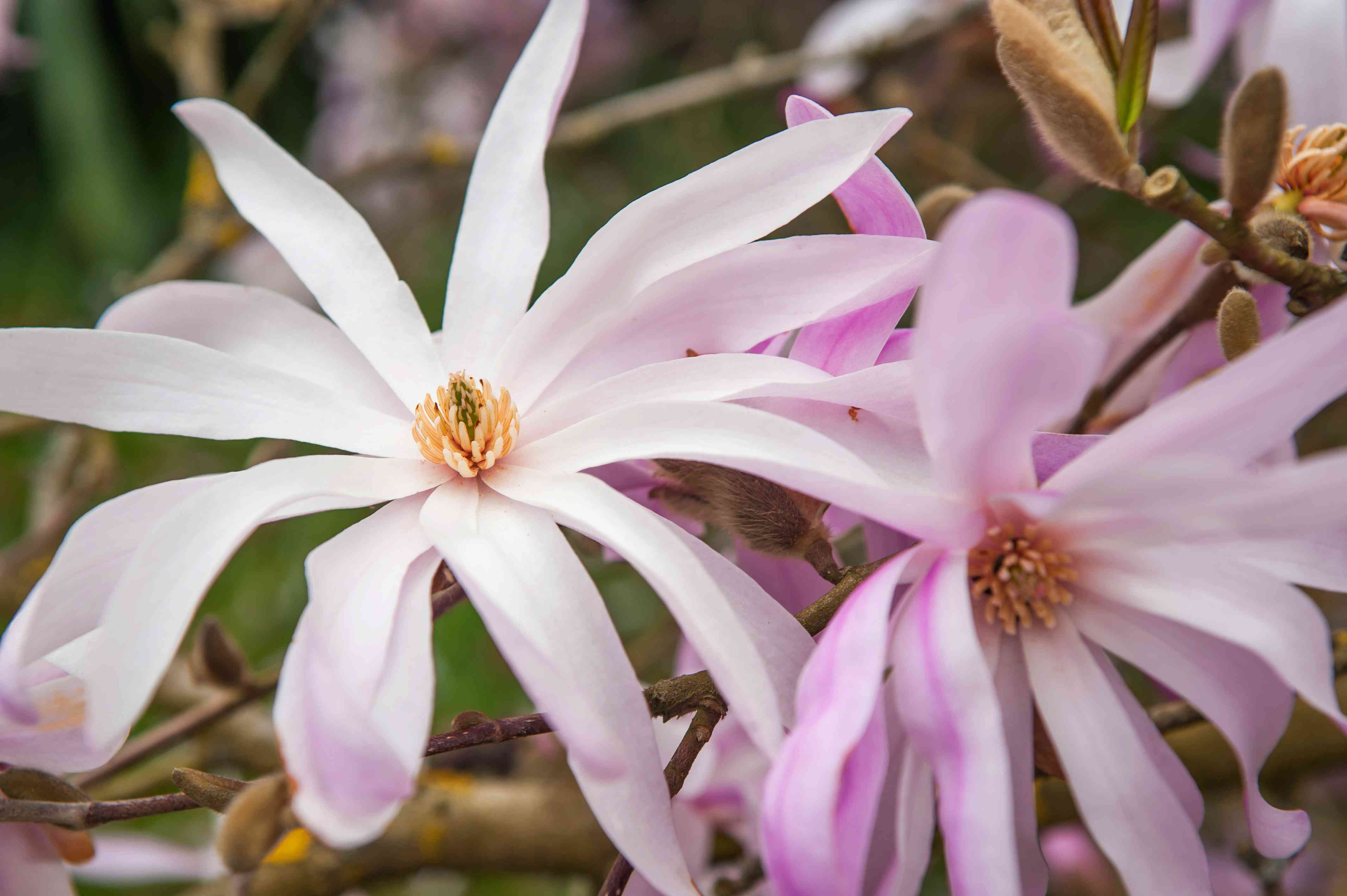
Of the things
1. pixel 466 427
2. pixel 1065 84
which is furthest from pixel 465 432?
pixel 1065 84

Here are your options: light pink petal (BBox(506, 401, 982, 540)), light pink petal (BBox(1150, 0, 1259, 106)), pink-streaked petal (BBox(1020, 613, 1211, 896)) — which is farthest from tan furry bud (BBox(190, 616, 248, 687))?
light pink petal (BBox(1150, 0, 1259, 106))

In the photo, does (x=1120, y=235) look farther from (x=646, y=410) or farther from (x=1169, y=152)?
(x=646, y=410)

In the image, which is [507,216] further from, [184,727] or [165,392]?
[184,727]

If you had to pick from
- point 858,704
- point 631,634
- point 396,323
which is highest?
point 396,323

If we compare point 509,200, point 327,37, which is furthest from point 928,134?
point 327,37

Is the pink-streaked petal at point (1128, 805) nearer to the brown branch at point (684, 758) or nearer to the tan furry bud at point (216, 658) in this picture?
the brown branch at point (684, 758)

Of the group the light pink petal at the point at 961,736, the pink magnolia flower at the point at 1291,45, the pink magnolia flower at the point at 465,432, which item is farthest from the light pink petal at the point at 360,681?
the pink magnolia flower at the point at 1291,45
